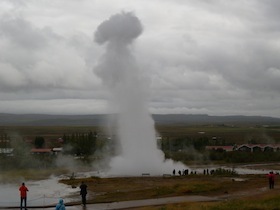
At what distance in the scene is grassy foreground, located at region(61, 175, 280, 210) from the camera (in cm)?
2334

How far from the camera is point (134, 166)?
180 ft

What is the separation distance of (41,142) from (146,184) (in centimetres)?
7251

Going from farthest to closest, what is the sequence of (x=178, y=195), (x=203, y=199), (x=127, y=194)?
(x=127, y=194)
(x=178, y=195)
(x=203, y=199)

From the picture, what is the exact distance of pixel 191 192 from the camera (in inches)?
1253

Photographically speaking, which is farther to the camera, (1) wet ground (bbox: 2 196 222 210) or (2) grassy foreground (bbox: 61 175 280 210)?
(1) wet ground (bbox: 2 196 222 210)

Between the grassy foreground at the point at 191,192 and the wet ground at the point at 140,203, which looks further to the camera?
the wet ground at the point at 140,203

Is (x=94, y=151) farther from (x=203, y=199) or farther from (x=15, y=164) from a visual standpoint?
(x=203, y=199)

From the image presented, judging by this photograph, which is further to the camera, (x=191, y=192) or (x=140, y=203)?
(x=191, y=192)

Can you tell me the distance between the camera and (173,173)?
170 feet

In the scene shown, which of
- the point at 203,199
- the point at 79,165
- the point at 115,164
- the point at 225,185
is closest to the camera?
the point at 203,199

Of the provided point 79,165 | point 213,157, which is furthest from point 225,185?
point 213,157

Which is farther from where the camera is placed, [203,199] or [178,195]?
[178,195]

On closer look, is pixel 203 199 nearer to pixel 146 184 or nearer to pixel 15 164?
pixel 146 184

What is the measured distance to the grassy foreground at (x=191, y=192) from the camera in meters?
23.3
